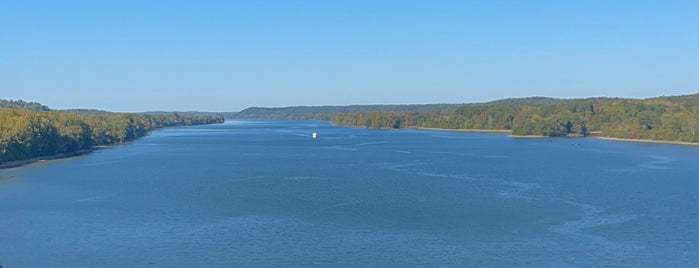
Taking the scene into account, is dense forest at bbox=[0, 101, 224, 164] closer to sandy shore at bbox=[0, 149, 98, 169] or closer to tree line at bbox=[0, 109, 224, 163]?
tree line at bbox=[0, 109, 224, 163]

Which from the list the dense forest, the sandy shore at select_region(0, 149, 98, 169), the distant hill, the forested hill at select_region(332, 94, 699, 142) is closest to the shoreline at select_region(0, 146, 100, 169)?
the sandy shore at select_region(0, 149, 98, 169)

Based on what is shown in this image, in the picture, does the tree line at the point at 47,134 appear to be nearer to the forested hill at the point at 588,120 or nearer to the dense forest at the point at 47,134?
the dense forest at the point at 47,134

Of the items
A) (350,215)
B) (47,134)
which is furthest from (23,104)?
(350,215)

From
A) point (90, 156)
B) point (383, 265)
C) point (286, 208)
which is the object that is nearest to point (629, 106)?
point (90, 156)

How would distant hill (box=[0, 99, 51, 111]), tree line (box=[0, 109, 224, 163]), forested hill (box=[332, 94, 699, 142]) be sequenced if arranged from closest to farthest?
tree line (box=[0, 109, 224, 163]), forested hill (box=[332, 94, 699, 142]), distant hill (box=[0, 99, 51, 111])

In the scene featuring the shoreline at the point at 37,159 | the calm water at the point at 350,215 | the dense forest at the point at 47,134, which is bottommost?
the calm water at the point at 350,215

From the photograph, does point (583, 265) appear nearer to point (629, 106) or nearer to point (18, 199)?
point (18, 199)

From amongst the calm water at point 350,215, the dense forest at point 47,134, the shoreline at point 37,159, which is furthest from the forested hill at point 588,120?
the shoreline at point 37,159
